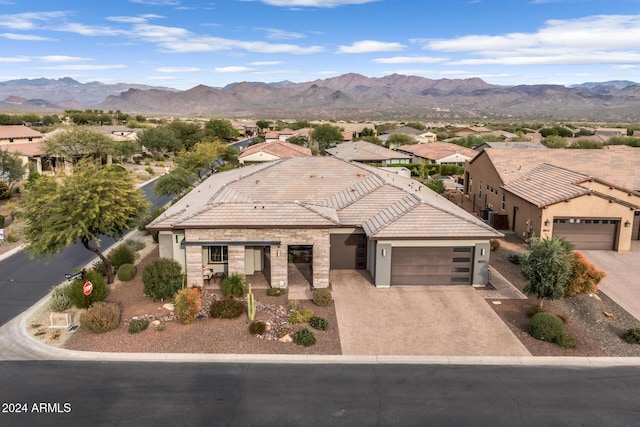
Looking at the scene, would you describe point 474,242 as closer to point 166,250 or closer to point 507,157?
point 166,250

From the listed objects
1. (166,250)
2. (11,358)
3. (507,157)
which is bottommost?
(11,358)

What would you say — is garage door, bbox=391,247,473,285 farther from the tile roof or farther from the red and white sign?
the tile roof

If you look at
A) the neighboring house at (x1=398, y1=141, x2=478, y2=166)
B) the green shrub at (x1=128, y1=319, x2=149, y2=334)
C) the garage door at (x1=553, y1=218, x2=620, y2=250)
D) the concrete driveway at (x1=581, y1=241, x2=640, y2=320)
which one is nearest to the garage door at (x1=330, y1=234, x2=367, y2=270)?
the green shrub at (x1=128, y1=319, x2=149, y2=334)

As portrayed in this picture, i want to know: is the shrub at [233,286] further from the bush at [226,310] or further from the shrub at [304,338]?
the shrub at [304,338]

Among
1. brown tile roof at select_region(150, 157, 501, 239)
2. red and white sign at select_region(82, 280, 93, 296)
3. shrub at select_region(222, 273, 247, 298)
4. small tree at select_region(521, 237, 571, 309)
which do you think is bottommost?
shrub at select_region(222, 273, 247, 298)

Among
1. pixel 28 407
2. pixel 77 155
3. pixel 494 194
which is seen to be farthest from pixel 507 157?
pixel 77 155

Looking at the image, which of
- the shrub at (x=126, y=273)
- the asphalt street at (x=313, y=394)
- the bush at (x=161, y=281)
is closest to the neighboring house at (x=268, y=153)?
the shrub at (x=126, y=273)

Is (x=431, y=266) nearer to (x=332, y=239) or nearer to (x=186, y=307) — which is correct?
(x=332, y=239)
